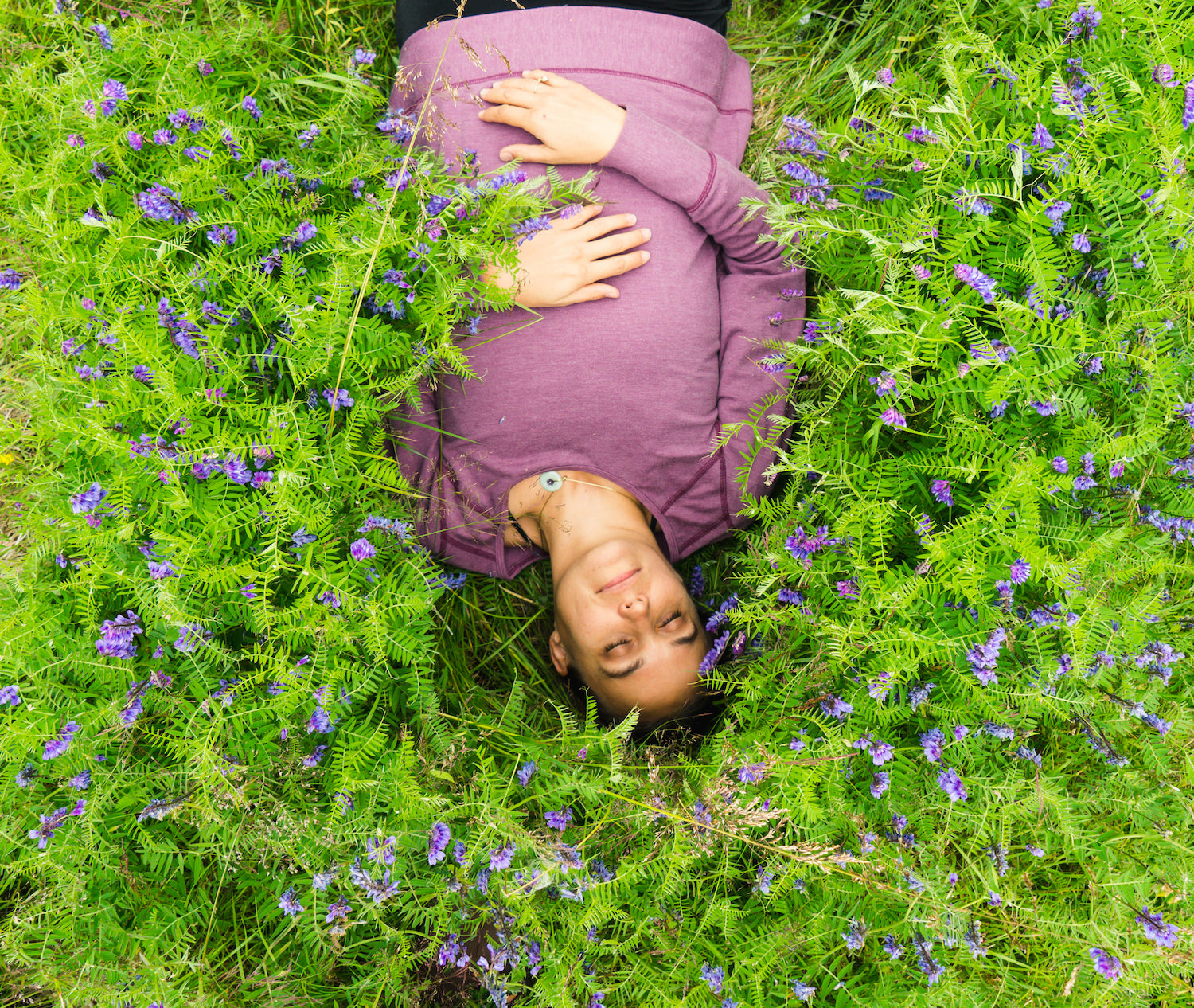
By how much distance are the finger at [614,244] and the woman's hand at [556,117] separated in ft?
1.15

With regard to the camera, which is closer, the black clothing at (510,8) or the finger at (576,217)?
the finger at (576,217)

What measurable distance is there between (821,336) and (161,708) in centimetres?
282

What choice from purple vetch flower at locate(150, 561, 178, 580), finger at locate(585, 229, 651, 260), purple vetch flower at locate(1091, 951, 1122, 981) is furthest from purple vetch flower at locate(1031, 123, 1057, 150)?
A: purple vetch flower at locate(150, 561, 178, 580)

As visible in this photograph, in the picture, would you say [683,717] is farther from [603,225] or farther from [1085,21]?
[1085,21]

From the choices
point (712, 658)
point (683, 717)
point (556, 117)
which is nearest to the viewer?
point (712, 658)

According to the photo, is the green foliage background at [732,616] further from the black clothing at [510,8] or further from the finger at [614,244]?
the black clothing at [510,8]

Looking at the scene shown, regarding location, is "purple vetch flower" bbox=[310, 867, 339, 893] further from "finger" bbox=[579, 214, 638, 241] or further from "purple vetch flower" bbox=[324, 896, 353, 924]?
"finger" bbox=[579, 214, 638, 241]

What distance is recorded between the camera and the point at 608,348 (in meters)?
3.20

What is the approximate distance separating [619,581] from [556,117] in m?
2.04

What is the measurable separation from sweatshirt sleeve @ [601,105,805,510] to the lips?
652 millimetres

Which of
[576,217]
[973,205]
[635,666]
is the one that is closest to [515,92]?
[576,217]

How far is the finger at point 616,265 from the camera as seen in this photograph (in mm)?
3170

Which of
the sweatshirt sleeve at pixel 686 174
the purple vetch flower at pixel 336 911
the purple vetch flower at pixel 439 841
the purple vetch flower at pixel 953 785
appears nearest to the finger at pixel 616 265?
the sweatshirt sleeve at pixel 686 174

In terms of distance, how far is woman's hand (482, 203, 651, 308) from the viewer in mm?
3158
